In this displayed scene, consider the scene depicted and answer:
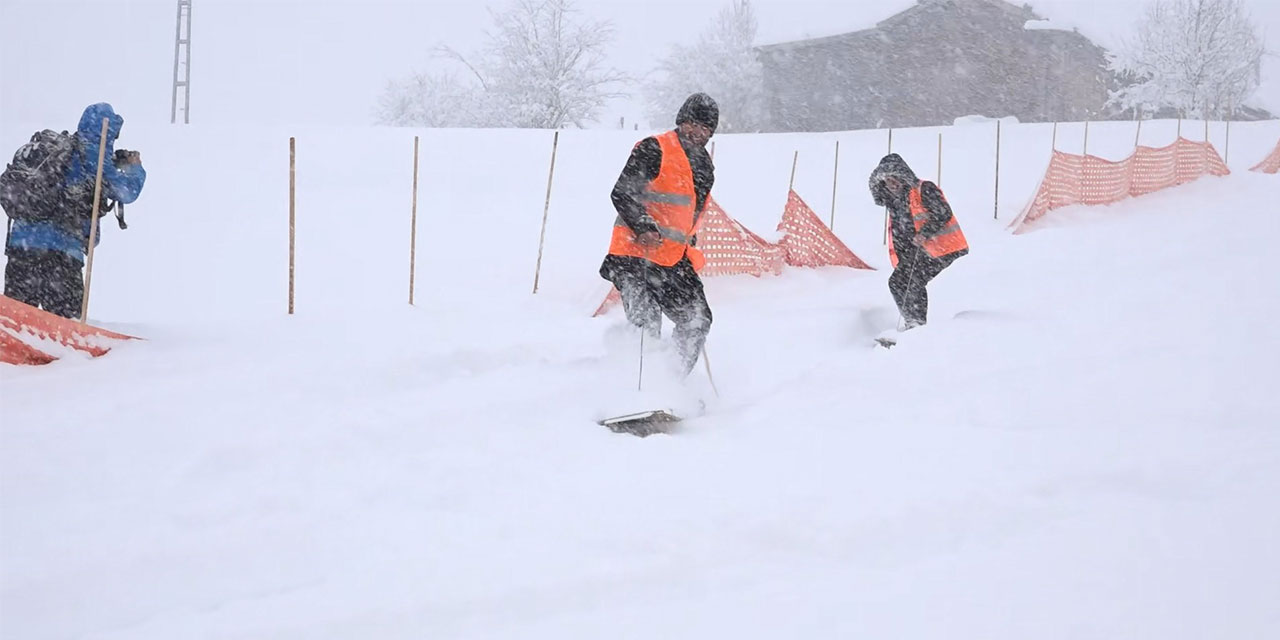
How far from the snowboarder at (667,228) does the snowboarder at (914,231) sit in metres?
2.17

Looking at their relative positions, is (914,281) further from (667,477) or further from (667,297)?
(667,477)

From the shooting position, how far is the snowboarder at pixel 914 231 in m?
6.39

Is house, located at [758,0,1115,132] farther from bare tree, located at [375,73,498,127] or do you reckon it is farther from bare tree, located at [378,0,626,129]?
bare tree, located at [375,73,498,127]

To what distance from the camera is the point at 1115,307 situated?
6.12 meters

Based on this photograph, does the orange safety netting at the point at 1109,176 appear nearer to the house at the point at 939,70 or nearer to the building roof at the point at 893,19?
the house at the point at 939,70

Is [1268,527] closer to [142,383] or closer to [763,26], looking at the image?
[142,383]

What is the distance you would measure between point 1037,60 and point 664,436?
1301 inches

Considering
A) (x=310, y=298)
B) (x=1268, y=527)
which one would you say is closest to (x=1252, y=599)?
(x=1268, y=527)

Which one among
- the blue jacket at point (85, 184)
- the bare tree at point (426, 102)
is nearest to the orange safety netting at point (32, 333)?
the blue jacket at point (85, 184)

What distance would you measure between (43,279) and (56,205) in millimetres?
420

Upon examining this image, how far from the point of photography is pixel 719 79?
34.0m

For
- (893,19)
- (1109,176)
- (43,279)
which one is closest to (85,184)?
(43,279)

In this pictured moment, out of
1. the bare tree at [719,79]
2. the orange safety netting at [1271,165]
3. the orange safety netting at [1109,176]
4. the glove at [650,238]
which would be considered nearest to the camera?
the glove at [650,238]

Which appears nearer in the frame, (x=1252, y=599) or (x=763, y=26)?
(x=1252, y=599)
